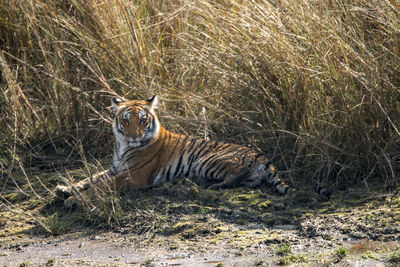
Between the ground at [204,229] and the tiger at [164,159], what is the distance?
0.15 meters

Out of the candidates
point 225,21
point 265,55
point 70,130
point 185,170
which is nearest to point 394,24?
point 265,55

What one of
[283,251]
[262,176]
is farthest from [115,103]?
[283,251]

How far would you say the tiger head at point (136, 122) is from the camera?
18.5 ft

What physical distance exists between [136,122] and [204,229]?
140 cm

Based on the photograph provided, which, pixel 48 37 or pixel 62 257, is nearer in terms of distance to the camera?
pixel 62 257

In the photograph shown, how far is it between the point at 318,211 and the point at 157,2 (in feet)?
11.2

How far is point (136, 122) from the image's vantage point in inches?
222

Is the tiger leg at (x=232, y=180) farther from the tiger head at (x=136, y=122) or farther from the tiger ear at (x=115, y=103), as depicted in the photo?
the tiger ear at (x=115, y=103)

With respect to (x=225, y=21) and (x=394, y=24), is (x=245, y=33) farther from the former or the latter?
(x=394, y=24)

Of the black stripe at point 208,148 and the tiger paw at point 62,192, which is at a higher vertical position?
the black stripe at point 208,148

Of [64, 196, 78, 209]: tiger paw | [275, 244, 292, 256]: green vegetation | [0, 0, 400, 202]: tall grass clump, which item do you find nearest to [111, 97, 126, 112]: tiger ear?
[0, 0, 400, 202]: tall grass clump

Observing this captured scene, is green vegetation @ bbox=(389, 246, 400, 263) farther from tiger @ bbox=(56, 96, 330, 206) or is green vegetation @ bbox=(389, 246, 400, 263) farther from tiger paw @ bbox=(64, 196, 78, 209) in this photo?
tiger paw @ bbox=(64, 196, 78, 209)

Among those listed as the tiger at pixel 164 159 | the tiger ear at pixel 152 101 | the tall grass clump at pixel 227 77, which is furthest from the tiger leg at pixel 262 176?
the tiger ear at pixel 152 101

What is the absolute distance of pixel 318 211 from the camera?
192 inches
